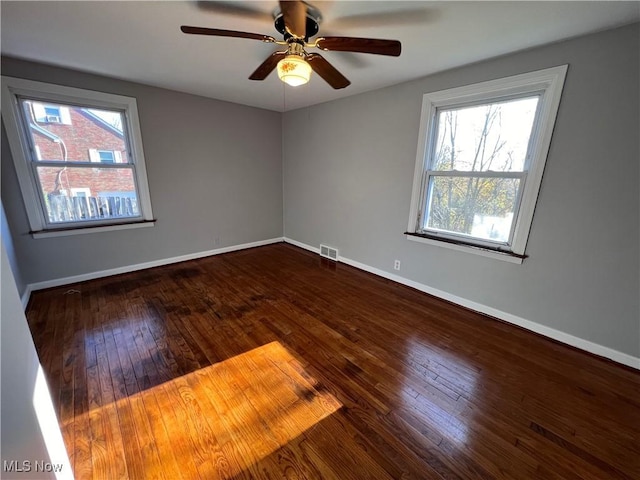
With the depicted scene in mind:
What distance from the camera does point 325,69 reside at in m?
1.94

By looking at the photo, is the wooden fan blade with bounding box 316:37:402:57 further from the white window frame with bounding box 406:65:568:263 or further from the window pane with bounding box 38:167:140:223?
the window pane with bounding box 38:167:140:223

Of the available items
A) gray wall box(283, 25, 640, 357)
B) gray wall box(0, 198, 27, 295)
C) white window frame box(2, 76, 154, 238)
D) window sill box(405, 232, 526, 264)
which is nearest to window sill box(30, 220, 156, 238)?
white window frame box(2, 76, 154, 238)

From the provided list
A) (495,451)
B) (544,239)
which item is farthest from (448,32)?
(495,451)

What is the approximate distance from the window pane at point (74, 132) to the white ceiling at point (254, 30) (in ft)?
1.49

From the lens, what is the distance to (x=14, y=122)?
2.51 meters

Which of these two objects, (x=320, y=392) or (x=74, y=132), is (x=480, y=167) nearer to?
(x=320, y=392)

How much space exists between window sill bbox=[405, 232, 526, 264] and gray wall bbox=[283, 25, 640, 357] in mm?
56

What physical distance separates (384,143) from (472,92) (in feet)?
3.30

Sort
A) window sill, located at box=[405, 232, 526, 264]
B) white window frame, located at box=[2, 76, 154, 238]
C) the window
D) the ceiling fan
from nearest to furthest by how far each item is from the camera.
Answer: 1. the ceiling fan
2. window sill, located at box=[405, 232, 526, 264]
3. white window frame, located at box=[2, 76, 154, 238]
4. the window

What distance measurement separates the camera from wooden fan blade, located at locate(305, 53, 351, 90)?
1.81 meters

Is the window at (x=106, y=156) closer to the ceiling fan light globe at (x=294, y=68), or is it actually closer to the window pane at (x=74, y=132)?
the window pane at (x=74, y=132)

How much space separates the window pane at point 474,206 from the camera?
94.9 inches

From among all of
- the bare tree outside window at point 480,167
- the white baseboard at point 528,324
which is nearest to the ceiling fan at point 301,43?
the bare tree outside window at point 480,167

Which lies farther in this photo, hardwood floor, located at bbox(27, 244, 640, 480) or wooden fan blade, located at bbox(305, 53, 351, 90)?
wooden fan blade, located at bbox(305, 53, 351, 90)
